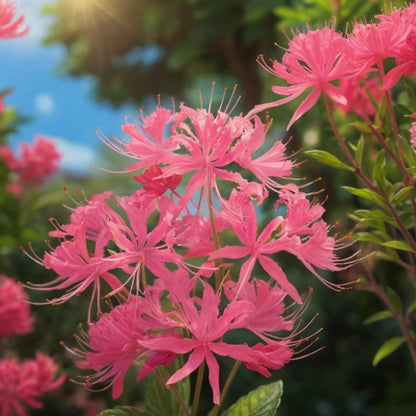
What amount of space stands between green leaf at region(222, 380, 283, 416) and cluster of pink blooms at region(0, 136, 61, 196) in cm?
299

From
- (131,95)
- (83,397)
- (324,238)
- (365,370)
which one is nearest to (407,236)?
(324,238)

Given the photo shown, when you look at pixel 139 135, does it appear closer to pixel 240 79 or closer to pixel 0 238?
pixel 0 238

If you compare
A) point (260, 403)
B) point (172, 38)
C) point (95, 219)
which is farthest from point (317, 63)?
point (172, 38)

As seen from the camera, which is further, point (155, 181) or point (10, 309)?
point (10, 309)

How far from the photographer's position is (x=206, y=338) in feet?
3.11

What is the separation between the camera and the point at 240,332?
3.28 metres

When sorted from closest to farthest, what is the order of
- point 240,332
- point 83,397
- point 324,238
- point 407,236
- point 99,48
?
1. point 324,238
2. point 407,236
3. point 240,332
4. point 83,397
5. point 99,48

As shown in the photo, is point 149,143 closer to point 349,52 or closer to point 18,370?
point 349,52

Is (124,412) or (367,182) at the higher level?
(367,182)

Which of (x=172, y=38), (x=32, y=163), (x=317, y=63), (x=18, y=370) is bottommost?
(x=18, y=370)

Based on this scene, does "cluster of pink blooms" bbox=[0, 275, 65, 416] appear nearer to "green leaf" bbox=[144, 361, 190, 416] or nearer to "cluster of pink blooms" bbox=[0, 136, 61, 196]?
"green leaf" bbox=[144, 361, 190, 416]

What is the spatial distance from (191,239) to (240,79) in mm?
4359

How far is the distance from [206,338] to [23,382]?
150 cm

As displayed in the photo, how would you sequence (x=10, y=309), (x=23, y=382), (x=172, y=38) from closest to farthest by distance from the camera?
(x=23, y=382) < (x=10, y=309) < (x=172, y=38)
